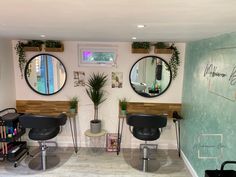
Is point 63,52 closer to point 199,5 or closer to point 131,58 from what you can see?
point 131,58

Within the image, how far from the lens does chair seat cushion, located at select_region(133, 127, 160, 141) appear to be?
306 centimetres

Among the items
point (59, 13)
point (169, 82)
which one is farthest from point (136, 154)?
point (59, 13)

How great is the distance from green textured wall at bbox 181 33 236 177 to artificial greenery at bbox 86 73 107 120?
58.9 inches

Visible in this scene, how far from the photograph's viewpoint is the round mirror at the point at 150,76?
12.4 feet

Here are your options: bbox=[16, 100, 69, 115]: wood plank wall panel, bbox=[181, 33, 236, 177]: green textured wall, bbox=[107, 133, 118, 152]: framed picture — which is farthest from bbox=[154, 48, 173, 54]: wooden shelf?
bbox=[16, 100, 69, 115]: wood plank wall panel

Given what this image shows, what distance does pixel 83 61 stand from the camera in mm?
3777

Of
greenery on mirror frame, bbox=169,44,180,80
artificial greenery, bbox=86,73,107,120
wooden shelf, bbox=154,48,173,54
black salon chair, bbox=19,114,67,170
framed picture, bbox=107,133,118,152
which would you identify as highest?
wooden shelf, bbox=154,48,173,54

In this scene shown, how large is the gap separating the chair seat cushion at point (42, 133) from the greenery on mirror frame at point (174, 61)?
2.26 m

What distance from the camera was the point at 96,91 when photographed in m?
3.68

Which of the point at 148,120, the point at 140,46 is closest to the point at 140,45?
the point at 140,46

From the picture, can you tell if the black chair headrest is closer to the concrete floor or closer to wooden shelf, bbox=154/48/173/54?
the concrete floor

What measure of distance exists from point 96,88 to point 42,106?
45.4 inches

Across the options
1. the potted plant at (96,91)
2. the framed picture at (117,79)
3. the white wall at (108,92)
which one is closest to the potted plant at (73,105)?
the white wall at (108,92)

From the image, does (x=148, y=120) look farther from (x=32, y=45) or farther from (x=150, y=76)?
(x=32, y=45)
